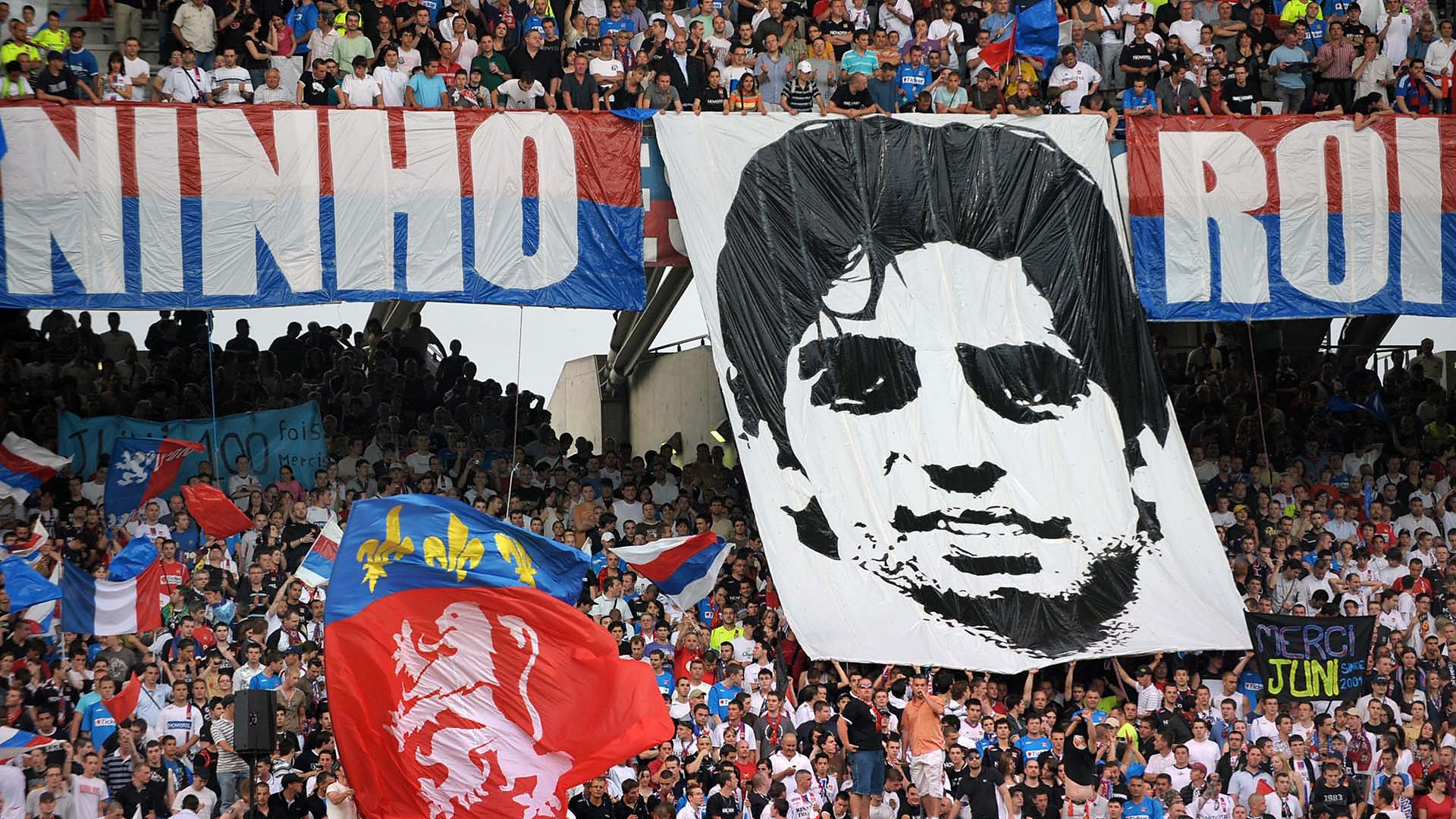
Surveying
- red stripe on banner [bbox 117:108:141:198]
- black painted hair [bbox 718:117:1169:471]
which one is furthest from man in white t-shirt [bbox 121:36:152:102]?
black painted hair [bbox 718:117:1169:471]

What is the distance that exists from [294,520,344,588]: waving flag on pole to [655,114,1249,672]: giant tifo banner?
4.42 metres

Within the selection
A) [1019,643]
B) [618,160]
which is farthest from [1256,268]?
[618,160]

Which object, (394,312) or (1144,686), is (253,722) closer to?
(1144,686)

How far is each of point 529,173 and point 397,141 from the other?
1410 millimetres

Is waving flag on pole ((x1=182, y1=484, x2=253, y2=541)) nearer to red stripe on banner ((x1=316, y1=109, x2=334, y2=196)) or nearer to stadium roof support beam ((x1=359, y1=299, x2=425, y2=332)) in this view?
red stripe on banner ((x1=316, y1=109, x2=334, y2=196))

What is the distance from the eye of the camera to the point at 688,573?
757 inches

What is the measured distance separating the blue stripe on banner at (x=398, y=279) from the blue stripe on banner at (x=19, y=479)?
1691mm

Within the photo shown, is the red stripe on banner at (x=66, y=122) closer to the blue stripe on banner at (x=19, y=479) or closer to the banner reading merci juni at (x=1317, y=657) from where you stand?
the blue stripe on banner at (x=19, y=479)

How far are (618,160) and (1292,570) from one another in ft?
27.3

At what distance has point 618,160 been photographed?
69.8ft

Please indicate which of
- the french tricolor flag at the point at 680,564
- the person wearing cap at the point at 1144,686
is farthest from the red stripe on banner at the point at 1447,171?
the french tricolor flag at the point at 680,564

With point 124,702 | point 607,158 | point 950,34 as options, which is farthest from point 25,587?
point 950,34

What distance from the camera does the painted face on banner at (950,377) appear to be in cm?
1978

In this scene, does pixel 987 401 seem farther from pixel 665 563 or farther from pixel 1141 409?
pixel 665 563
